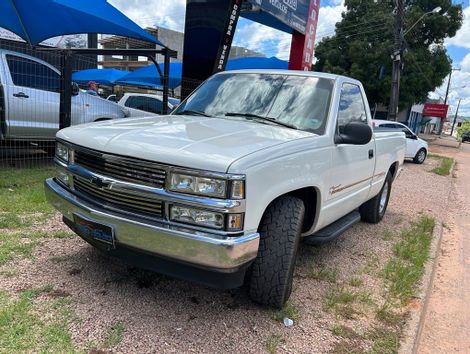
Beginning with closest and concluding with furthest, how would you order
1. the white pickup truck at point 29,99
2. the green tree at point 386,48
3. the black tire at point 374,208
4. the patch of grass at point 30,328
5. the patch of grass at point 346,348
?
the patch of grass at point 30,328, the patch of grass at point 346,348, the black tire at point 374,208, the white pickup truck at point 29,99, the green tree at point 386,48

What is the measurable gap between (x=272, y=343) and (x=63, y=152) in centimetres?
218

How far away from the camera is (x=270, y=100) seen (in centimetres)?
393

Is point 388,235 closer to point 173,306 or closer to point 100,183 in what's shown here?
point 173,306

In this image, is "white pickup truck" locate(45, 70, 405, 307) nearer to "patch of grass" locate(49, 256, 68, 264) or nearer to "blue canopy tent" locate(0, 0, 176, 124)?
"patch of grass" locate(49, 256, 68, 264)

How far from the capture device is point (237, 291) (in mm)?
3514

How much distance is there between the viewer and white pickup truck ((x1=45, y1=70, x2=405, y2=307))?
258cm

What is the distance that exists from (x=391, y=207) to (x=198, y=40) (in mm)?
4952

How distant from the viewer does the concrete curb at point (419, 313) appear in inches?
121

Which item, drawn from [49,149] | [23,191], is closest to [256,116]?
[23,191]

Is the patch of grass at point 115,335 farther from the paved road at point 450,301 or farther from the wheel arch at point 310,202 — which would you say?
the paved road at point 450,301

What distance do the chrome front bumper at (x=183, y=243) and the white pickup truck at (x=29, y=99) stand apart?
5036 mm

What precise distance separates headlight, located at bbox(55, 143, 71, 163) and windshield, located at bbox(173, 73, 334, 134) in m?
1.32

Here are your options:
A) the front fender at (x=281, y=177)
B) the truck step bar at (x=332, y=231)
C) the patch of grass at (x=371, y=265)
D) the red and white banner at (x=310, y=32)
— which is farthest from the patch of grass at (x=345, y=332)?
the red and white banner at (x=310, y=32)

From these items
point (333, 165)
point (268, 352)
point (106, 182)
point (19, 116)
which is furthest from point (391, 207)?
point (19, 116)
